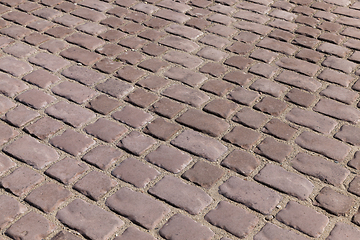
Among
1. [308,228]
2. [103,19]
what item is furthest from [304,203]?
[103,19]

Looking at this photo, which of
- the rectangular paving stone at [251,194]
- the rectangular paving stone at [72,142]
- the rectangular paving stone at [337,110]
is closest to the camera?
the rectangular paving stone at [251,194]

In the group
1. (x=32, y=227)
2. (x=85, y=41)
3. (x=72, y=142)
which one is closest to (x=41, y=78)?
(x=85, y=41)

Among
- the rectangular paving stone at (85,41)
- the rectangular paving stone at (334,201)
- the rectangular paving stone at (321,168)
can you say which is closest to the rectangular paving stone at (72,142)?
the rectangular paving stone at (85,41)

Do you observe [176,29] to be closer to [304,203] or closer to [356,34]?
[356,34]

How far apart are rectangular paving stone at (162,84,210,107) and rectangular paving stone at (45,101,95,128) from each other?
59cm

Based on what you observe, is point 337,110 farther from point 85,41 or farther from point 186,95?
point 85,41

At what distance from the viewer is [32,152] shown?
2760mm

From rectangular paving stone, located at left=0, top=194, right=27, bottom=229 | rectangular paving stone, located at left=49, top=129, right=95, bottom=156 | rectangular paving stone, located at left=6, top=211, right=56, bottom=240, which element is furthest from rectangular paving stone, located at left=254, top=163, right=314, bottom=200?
rectangular paving stone, located at left=0, top=194, right=27, bottom=229

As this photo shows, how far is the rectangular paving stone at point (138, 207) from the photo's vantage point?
93.0 inches

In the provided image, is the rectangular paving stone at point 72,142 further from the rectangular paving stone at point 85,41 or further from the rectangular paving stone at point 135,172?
the rectangular paving stone at point 85,41

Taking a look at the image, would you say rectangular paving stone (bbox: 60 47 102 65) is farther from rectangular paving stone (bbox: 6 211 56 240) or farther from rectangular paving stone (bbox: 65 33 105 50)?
rectangular paving stone (bbox: 6 211 56 240)

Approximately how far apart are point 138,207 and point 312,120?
136 centimetres

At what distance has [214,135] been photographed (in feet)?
9.64

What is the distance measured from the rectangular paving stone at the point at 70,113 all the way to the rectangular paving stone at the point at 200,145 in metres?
0.63
